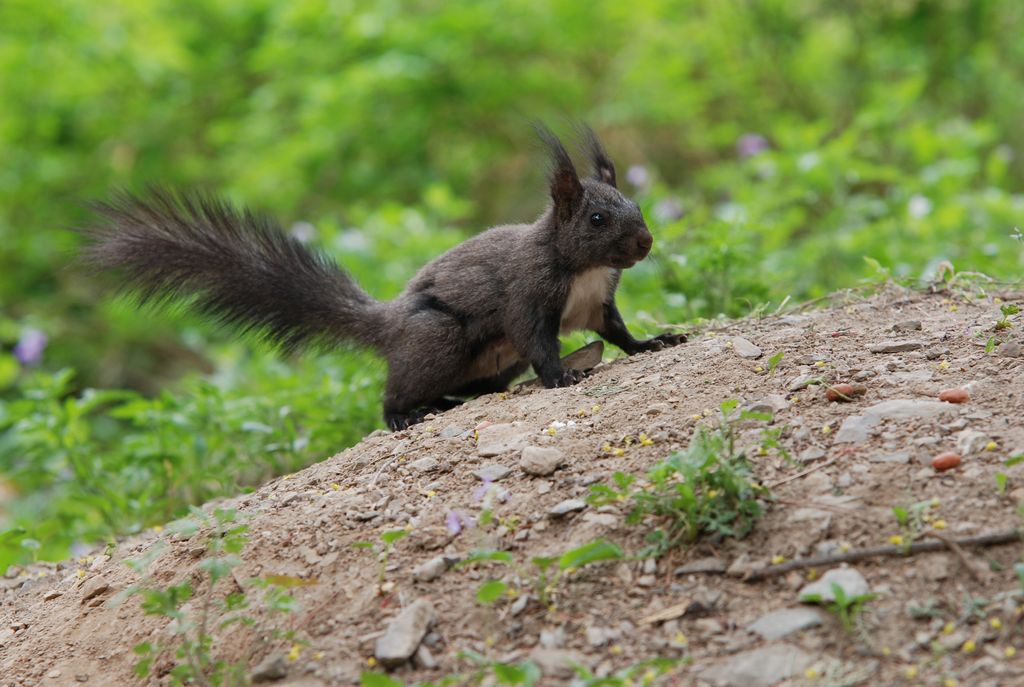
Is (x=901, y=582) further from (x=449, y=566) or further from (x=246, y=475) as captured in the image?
(x=246, y=475)

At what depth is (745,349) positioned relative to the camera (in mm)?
3537

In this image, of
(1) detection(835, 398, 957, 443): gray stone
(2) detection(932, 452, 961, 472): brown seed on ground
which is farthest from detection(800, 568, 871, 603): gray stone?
(1) detection(835, 398, 957, 443): gray stone

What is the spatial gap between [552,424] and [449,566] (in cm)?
71

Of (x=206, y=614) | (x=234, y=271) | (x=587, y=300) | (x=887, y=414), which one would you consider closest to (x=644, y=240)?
(x=587, y=300)

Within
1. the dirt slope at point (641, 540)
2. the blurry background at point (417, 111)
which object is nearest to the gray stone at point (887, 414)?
the dirt slope at point (641, 540)

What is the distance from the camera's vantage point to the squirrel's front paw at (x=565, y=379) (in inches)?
152

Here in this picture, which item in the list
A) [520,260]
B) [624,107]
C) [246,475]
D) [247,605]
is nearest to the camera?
[247,605]

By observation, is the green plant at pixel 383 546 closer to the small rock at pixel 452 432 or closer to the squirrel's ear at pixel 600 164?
the small rock at pixel 452 432

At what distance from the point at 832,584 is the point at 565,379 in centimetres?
169

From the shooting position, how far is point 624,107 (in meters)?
8.86

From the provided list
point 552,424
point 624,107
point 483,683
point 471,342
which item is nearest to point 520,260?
point 471,342

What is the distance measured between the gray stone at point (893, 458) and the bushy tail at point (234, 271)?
2.22m

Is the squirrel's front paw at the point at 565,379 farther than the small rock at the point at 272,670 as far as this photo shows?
Yes

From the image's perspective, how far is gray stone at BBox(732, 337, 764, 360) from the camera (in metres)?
3.48
